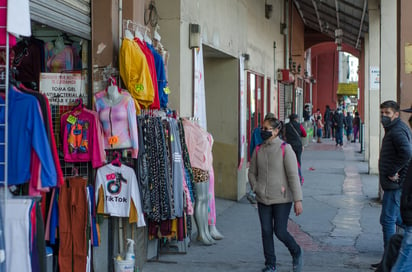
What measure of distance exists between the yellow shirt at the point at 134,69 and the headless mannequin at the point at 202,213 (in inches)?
77.4

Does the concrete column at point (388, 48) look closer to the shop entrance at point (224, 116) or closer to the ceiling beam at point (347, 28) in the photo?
the shop entrance at point (224, 116)

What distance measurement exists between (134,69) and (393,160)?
3.04 meters

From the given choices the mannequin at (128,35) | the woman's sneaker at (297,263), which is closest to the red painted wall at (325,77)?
the woman's sneaker at (297,263)

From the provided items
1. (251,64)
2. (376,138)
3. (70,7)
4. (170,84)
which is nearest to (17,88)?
(70,7)

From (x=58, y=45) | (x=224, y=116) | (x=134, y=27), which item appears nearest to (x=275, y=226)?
(x=134, y=27)

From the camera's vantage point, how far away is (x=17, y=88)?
5.21m

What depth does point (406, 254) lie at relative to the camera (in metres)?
5.70

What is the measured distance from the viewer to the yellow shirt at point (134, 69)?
7055 millimetres

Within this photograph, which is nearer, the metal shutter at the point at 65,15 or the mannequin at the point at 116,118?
the metal shutter at the point at 65,15

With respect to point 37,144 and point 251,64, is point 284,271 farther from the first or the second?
point 251,64

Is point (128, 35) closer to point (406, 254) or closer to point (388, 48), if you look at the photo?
point (406, 254)

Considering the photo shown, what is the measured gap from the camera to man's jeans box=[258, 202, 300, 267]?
709 cm

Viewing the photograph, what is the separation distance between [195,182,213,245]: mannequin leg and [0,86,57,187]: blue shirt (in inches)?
147

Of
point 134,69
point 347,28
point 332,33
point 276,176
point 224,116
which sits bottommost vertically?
point 276,176
